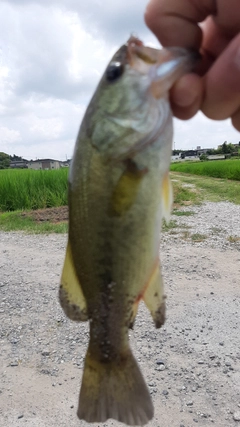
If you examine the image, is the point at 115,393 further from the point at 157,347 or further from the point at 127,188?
the point at 157,347

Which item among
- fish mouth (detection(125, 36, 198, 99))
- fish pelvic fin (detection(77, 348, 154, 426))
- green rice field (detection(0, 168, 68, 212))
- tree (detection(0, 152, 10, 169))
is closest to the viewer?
fish mouth (detection(125, 36, 198, 99))

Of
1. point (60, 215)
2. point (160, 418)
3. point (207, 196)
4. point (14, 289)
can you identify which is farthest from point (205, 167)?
point (160, 418)

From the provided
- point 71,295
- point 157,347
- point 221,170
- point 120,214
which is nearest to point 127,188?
point 120,214

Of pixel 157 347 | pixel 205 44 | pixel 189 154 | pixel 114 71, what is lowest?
pixel 157 347

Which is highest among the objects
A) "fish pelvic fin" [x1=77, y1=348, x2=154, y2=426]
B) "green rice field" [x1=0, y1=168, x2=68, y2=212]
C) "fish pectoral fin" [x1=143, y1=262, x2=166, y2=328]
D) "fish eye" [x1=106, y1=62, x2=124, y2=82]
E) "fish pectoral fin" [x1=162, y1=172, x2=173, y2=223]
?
"fish eye" [x1=106, y1=62, x2=124, y2=82]

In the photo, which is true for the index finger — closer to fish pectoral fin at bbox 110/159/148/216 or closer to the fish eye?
the fish eye

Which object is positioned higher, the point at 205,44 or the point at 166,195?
the point at 205,44

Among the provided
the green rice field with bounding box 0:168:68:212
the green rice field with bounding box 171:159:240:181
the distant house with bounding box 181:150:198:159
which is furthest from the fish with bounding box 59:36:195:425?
the distant house with bounding box 181:150:198:159

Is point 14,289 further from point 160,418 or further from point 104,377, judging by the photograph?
point 104,377
